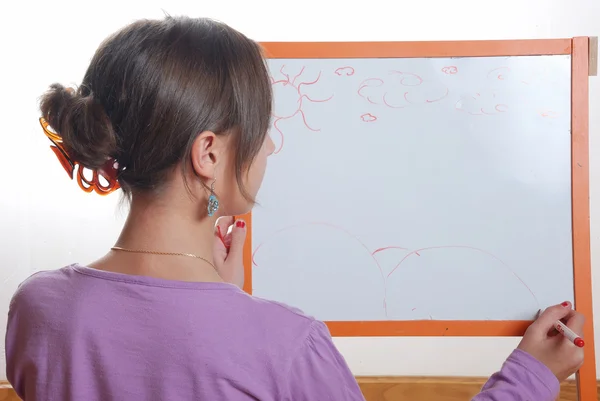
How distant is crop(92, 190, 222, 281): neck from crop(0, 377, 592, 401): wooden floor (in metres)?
1.04

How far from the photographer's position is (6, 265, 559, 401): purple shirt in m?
0.58

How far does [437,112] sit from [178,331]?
0.63 metres

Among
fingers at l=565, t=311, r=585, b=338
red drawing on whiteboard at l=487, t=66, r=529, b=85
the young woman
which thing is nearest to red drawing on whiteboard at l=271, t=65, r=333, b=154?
red drawing on whiteboard at l=487, t=66, r=529, b=85

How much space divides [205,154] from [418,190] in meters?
0.50

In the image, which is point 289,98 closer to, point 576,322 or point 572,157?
point 572,157

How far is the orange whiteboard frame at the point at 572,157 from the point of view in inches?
40.1

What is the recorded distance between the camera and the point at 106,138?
0.64 m

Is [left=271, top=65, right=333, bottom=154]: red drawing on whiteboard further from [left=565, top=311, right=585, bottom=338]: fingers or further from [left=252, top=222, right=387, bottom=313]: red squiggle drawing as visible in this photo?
[left=565, top=311, right=585, bottom=338]: fingers

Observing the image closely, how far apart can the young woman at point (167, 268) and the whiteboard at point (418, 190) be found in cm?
37

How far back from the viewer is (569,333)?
0.90m

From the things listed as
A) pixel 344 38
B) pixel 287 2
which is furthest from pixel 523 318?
pixel 287 2

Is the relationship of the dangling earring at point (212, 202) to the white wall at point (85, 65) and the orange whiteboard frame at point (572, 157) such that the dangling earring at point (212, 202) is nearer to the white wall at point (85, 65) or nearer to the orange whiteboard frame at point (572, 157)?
the orange whiteboard frame at point (572, 157)

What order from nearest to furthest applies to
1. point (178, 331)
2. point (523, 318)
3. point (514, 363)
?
point (178, 331), point (514, 363), point (523, 318)

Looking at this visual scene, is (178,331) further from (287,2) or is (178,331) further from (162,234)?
(287,2)
